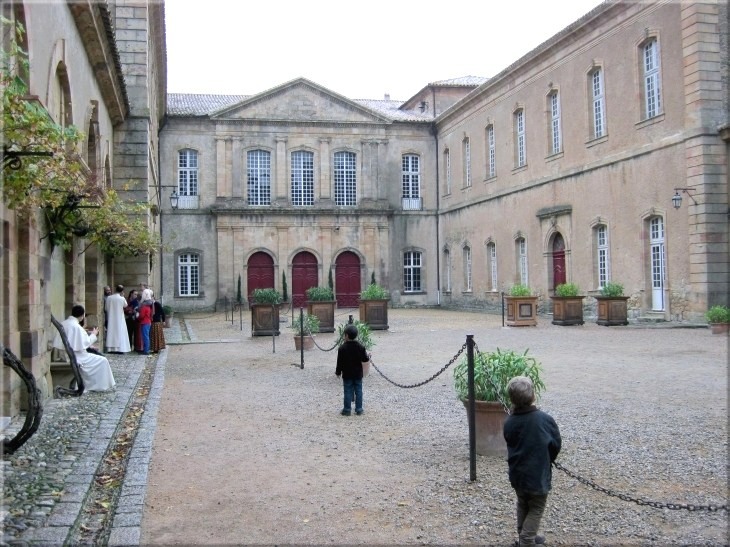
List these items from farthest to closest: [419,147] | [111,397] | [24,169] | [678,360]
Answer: [419,147] → [678,360] → [111,397] → [24,169]

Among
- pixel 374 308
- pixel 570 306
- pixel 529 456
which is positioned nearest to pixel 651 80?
pixel 570 306

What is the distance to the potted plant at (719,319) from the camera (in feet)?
52.8

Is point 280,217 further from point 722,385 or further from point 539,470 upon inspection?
point 539,470

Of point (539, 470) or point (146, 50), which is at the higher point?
point (146, 50)

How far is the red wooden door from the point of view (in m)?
24.4

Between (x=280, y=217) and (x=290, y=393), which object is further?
(x=280, y=217)

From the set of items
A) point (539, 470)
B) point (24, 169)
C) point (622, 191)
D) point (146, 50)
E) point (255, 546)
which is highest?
point (146, 50)

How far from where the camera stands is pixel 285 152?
33.7m

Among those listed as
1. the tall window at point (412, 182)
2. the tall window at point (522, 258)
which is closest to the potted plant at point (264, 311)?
the tall window at point (522, 258)

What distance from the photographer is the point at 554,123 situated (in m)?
25.0

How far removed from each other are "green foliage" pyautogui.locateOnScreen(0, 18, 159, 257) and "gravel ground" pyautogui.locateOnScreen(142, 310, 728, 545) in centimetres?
259

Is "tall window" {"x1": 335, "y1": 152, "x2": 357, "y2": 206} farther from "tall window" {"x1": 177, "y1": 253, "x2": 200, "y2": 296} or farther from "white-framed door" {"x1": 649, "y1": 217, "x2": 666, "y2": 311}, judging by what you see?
"white-framed door" {"x1": 649, "y1": 217, "x2": 666, "y2": 311}

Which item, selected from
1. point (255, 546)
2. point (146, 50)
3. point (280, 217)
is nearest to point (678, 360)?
point (255, 546)

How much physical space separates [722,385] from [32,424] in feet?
27.3
